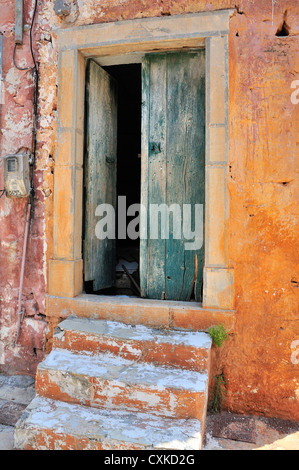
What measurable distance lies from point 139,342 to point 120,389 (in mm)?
390

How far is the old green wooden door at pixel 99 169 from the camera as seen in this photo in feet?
10.9

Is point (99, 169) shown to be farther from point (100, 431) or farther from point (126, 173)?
point (126, 173)

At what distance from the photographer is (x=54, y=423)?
216cm

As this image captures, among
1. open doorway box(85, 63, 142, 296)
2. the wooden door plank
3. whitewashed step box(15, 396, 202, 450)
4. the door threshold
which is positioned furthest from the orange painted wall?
open doorway box(85, 63, 142, 296)

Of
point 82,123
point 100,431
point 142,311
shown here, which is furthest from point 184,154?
point 100,431

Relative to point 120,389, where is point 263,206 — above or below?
above

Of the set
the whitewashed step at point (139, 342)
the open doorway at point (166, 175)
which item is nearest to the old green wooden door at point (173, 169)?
the open doorway at point (166, 175)

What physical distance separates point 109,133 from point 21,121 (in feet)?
3.01

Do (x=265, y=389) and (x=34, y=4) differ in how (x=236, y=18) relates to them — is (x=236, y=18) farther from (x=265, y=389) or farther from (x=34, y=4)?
(x=265, y=389)

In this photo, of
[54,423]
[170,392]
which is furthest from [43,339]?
[170,392]

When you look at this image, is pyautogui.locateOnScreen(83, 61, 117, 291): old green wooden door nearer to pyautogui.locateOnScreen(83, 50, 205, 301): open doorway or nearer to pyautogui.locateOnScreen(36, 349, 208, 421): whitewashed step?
pyautogui.locateOnScreen(83, 50, 205, 301): open doorway

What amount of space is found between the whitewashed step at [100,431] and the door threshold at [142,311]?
2.59 feet

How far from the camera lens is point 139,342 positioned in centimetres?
260

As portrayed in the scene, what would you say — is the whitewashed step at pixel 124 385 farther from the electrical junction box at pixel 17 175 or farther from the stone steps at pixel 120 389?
the electrical junction box at pixel 17 175
